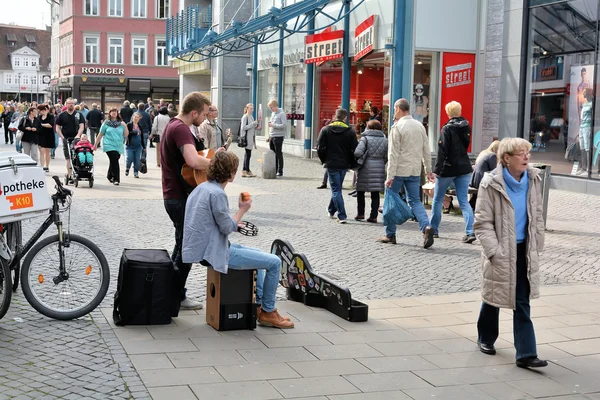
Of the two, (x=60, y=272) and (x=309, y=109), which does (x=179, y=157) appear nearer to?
(x=60, y=272)

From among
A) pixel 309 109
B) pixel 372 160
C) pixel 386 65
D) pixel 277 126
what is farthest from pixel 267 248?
pixel 309 109

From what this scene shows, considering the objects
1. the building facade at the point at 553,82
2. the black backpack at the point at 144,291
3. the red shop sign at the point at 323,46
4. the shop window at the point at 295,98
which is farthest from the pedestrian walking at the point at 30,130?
the black backpack at the point at 144,291

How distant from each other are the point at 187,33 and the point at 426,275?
25.0 m

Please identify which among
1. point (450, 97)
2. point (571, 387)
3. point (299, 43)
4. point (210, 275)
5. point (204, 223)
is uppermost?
point (299, 43)

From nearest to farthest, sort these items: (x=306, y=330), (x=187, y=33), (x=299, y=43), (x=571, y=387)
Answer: (x=571, y=387) < (x=306, y=330) < (x=299, y=43) < (x=187, y=33)

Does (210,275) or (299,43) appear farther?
(299,43)

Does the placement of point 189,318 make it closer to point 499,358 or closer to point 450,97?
point 499,358

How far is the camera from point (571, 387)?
215 inches

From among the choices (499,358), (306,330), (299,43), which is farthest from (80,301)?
(299,43)

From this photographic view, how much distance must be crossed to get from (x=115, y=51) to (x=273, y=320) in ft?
189

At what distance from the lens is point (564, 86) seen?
1794 centimetres

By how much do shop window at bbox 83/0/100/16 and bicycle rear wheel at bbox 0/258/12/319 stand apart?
58272mm

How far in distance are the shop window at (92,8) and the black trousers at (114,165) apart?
4641 cm

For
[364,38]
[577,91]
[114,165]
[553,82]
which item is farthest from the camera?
Result: [364,38]
